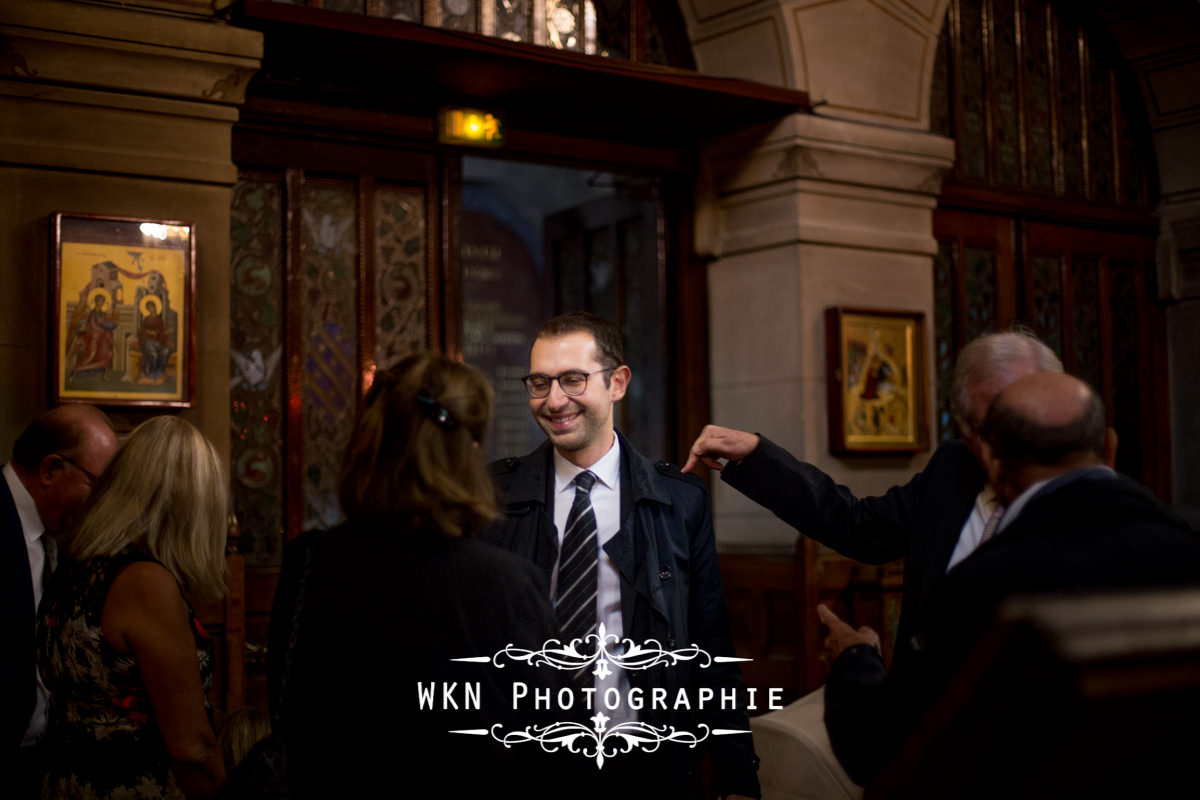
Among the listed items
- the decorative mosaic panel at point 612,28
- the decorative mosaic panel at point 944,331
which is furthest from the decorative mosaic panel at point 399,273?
the decorative mosaic panel at point 944,331

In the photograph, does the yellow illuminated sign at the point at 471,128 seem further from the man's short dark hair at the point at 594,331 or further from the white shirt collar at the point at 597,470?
the white shirt collar at the point at 597,470

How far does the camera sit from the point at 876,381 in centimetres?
565

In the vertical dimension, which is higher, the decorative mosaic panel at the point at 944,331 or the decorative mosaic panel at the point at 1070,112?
the decorative mosaic panel at the point at 1070,112

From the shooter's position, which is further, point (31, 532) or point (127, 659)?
point (31, 532)

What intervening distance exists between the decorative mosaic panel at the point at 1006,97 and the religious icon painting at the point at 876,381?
63.7 inches

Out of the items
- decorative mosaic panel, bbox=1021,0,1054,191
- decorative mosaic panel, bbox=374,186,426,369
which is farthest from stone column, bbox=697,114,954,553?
decorative mosaic panel, bbox=374,186,426,369

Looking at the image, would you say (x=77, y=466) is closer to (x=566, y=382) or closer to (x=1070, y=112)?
(x=566, y=382)

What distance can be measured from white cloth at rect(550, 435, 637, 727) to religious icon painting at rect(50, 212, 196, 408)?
192 cm

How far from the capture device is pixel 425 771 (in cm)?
179

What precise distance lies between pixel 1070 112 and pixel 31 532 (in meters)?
6.48

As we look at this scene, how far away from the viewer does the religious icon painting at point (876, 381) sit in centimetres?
551

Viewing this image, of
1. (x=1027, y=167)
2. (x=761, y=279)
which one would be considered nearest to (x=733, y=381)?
(x=761, y=279)

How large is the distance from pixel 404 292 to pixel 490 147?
78 cm

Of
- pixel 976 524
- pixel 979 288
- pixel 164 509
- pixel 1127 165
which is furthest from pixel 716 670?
pixel 1127 165
